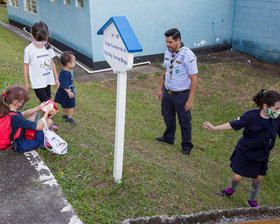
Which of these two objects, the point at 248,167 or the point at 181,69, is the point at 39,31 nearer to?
the point at 181,69

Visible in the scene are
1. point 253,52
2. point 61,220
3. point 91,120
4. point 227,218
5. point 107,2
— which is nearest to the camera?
point 61,220

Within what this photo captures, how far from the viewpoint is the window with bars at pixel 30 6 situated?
12.8 m

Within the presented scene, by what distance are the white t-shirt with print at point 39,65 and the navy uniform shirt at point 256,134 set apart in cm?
292

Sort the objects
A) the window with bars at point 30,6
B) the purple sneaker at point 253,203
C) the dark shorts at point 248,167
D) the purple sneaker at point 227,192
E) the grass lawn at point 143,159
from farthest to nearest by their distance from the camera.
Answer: the window with bars at point 30,6 < the purple sneaker at point 227,192 < the purple sneaker at point 253,203 < the dark shorts at point 248,167 < the grass lawn at point 143,159

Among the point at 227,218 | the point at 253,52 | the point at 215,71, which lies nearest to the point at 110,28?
the point at 227,218

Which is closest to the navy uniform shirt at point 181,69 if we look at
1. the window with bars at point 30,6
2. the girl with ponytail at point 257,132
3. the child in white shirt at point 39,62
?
the girl with ponytail at point 257,132

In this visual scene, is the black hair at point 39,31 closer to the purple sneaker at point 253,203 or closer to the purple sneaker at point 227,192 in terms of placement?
the purple sneaker at point 227,192

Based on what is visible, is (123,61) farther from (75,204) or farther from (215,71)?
(215,71)

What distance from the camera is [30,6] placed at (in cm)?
1324

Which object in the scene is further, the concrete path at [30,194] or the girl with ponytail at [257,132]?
the girl with ponytail at [257,132]

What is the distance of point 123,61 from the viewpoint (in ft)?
8.89

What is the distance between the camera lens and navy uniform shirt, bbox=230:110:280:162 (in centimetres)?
333

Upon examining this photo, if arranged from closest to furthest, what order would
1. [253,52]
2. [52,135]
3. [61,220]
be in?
[61,220], [52,135], [253,52]

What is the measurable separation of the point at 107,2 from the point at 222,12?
5437mm
